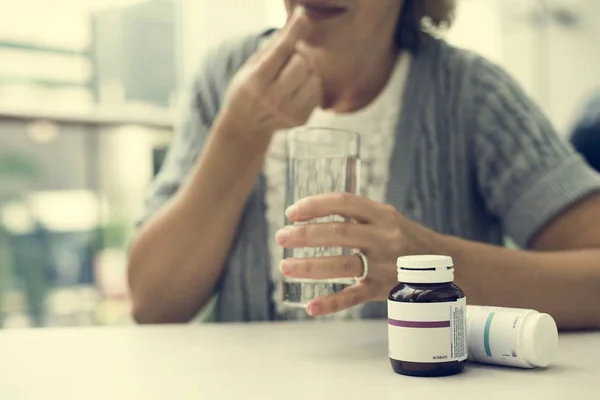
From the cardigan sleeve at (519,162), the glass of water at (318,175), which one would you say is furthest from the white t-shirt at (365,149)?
the glass of water at (318,175)

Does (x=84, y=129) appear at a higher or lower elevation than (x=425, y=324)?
higher

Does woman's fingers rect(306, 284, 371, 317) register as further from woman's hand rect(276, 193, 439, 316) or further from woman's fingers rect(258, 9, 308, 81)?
woman's fingers rect(258, 9, 308, 81)

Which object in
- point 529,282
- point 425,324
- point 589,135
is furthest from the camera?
point 589,135

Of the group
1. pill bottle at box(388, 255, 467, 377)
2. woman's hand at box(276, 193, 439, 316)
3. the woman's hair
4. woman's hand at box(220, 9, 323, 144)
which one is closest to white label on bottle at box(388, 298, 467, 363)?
pill bottle at box(388, 255, 467, 377)

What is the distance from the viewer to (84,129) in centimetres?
160

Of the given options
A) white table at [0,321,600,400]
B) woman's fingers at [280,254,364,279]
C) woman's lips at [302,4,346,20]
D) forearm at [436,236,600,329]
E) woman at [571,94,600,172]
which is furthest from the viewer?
woman at [571,94,600,172]

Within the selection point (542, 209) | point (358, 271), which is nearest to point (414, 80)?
point (542, 209)

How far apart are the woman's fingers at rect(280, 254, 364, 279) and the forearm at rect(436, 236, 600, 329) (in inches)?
5.5

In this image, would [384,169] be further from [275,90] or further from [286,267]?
[286,267]

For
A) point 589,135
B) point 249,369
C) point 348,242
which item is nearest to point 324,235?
point 348,242

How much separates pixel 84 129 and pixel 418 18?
903 mm

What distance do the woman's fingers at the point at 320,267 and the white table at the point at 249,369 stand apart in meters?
0.07

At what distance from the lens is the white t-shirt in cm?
94

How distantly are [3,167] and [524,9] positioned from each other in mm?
1581
